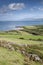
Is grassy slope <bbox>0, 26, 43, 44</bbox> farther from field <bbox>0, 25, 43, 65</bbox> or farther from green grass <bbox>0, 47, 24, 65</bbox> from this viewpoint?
green grass <bbox>0, 47, 24, 65</bbox>

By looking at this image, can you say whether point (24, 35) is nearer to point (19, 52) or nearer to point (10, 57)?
point (19, 52)

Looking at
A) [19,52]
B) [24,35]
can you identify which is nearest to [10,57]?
[19,52]

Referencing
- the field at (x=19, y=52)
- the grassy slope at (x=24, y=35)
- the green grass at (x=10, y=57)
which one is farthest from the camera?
the grassy slope at (x=24, y=35)

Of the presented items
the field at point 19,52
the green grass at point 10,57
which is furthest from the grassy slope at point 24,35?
the green grass at point 10,57

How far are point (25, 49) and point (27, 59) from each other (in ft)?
7.81

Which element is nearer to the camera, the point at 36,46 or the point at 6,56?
the point at 6,56

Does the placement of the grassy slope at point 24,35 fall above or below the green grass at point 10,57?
above

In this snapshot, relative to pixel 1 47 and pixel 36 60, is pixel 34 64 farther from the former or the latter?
pixel 1 47

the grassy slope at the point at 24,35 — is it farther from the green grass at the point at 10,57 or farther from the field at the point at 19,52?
the green grass at the point at 10,57

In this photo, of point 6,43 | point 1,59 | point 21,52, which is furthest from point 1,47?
point 1,59

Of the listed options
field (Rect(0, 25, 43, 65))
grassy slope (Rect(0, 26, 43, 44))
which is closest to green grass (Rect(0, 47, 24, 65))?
field (Rect(0, 25, 43, 65))

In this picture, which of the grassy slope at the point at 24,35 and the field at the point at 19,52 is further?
the grassy slope at the point at 24,35

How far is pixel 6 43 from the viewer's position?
14391 millimetres

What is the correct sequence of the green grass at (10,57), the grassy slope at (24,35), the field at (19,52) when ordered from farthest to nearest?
the grassy slope at (24,35) < the field at (19,52) < the green grass at (10,57)
